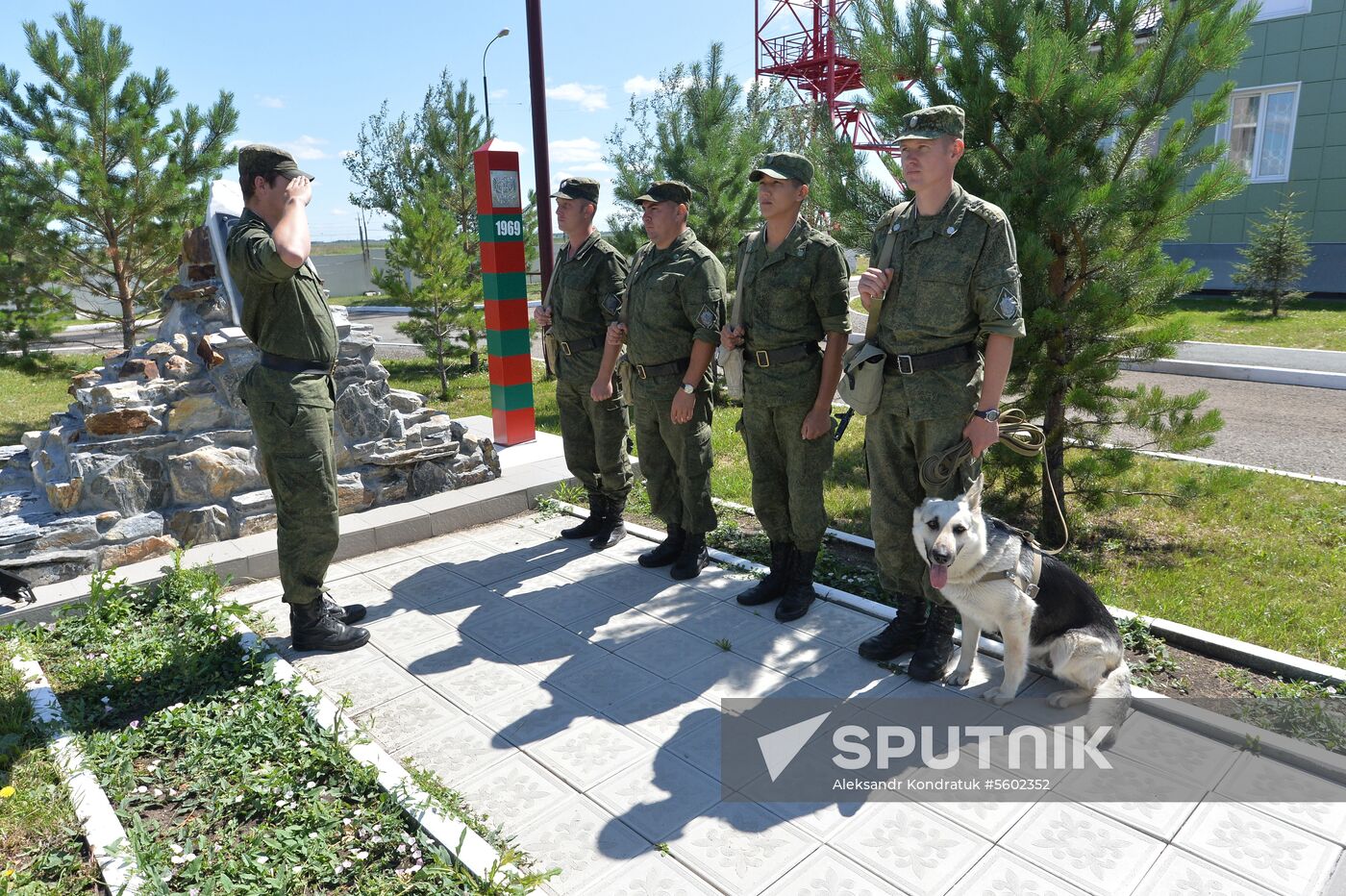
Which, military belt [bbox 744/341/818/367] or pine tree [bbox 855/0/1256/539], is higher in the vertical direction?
pine tree [bbox 855/0/1256/539]

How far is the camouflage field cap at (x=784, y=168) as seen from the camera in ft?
12.8

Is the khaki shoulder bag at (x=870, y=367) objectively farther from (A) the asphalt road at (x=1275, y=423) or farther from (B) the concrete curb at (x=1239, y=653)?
(A) the asphalt road at (x=1275, y=423)

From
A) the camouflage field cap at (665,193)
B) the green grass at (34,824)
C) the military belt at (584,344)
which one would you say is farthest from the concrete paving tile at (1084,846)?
→ the military belt at (584,344)

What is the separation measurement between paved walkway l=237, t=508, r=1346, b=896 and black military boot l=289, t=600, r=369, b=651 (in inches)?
3.6

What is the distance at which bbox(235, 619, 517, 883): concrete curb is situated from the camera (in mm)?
2600

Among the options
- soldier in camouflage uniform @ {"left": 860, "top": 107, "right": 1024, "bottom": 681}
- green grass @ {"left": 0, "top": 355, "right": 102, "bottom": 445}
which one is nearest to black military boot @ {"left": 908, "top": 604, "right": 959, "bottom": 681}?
soldier in camouflage uniform @ {"left": 860, "top": 107, "right": 1024, "bottom": 681}

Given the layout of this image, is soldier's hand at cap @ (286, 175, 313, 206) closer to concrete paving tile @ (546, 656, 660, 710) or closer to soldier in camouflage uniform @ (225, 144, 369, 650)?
soldier in camouflage uniform @ (225, 144, 369, 650)

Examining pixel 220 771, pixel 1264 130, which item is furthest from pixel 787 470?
pixel 1264 130

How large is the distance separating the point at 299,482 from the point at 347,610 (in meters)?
0.92

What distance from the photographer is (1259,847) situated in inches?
103

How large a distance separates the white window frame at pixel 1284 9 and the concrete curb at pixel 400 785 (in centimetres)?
2068

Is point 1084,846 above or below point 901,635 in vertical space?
below

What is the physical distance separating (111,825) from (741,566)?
3.16 meters

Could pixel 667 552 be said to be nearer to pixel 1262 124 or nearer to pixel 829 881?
pixel 829 881
